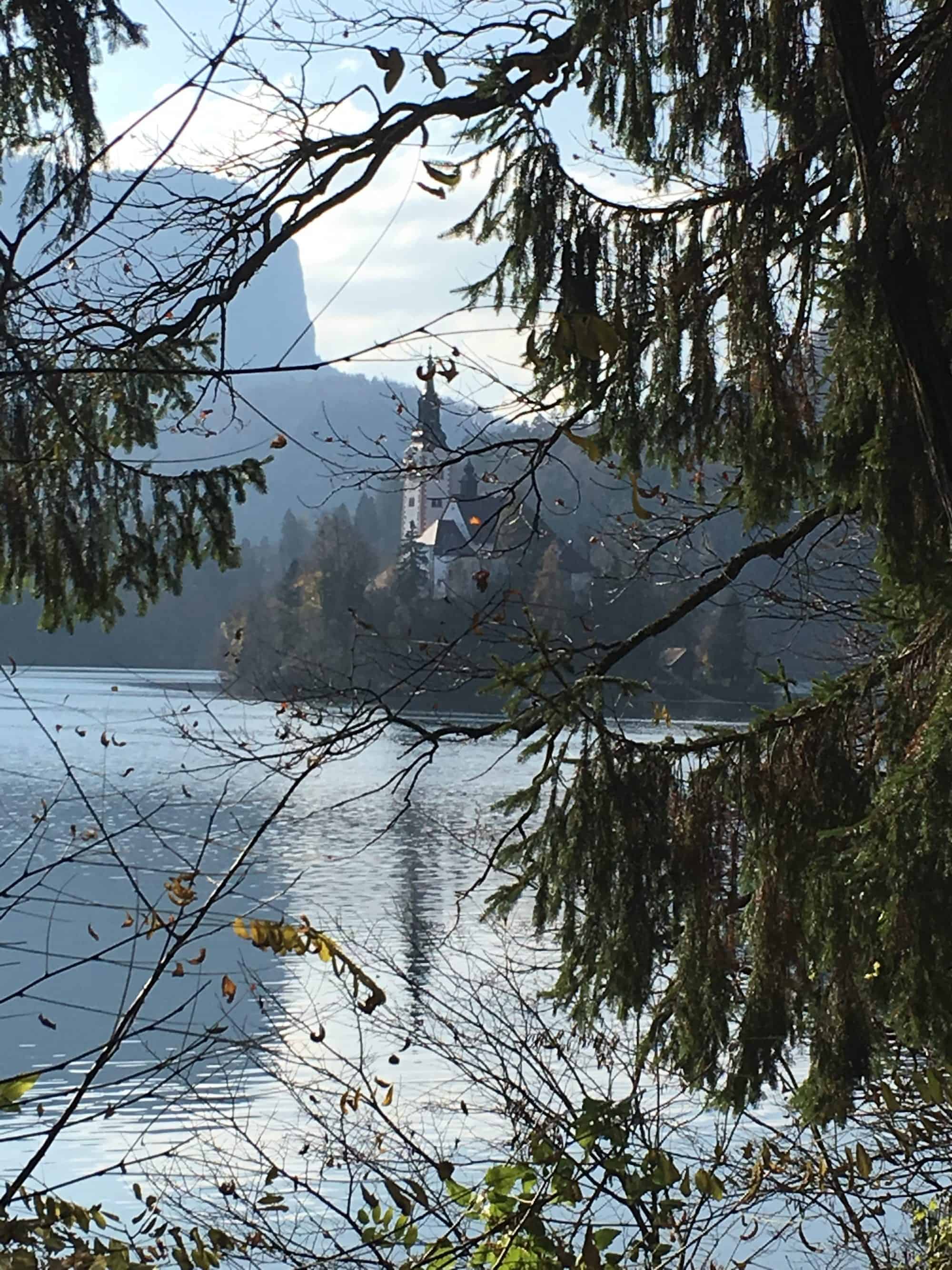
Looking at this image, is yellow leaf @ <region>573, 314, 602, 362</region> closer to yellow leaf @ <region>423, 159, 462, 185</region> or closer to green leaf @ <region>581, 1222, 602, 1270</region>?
yellow leaf @ <region>423, 159, 462, 185</region>

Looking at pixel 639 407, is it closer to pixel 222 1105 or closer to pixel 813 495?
pixel 813 495

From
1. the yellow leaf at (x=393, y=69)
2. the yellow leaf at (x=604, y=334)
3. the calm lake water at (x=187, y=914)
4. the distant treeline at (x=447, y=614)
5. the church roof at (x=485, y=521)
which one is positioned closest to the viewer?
the yellow leaf at (x=604, y=334)

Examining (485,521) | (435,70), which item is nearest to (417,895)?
(485,521)

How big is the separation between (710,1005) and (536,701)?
1.01 meters

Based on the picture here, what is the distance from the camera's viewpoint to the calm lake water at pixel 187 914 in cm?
279

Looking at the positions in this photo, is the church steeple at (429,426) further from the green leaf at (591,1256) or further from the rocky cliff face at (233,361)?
the green leaf at (591,1256)

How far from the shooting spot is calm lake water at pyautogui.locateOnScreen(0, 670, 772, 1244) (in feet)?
9.14

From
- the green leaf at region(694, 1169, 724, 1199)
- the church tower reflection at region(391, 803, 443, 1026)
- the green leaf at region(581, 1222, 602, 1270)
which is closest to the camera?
the green leaf at region(581, 1222, 602, 1270)

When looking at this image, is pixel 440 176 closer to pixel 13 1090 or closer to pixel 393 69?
pixel 393 69

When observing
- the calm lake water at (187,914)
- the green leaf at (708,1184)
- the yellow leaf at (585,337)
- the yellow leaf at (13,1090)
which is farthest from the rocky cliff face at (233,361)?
the green leaf at (708,1184)

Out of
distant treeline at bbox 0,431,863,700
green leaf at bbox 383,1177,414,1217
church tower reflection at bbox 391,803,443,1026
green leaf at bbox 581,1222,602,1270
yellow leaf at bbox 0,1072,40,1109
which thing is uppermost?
distant treeline at bbox 0,431,863,700

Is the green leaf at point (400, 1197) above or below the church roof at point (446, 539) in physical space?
below

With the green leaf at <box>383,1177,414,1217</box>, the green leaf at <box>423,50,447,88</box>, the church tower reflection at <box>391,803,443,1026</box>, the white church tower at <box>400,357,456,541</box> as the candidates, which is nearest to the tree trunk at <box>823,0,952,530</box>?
the green leaf at <box>423,50,447,88</box>

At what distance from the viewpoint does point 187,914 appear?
1.87 m
